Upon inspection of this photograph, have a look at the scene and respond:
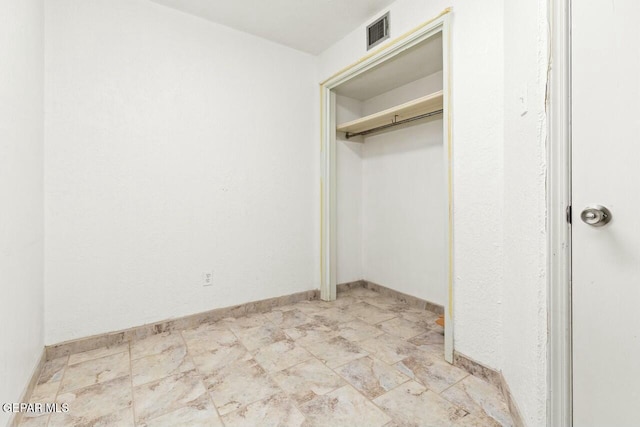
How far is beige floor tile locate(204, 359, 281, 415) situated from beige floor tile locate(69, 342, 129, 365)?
0.80 meters

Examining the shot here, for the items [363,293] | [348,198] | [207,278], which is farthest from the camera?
[348,198]

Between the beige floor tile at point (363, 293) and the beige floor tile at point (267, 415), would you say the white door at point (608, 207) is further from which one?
the beige floor tile at point (363, 293)

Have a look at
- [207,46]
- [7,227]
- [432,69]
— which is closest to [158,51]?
[207,46]

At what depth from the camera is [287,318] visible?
2.51 m

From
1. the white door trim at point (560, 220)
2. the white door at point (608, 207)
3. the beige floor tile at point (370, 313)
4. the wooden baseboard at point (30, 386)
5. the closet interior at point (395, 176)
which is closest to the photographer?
the white door at point (608, 207)

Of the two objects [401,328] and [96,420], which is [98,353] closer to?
[96,420]

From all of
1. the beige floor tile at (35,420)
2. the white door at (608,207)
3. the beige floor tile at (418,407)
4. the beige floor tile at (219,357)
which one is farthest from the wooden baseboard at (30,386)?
the white door at (608,207)

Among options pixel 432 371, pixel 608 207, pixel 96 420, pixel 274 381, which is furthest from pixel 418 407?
pixel 96 420

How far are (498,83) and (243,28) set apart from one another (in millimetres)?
2100

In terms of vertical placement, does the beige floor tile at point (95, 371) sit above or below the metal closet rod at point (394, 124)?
below

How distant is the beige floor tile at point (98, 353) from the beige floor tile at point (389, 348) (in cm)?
166

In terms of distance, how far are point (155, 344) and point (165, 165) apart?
1.31 metres

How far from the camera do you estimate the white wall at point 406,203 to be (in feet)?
8.67

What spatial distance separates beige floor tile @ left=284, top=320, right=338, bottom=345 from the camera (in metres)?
2.12
